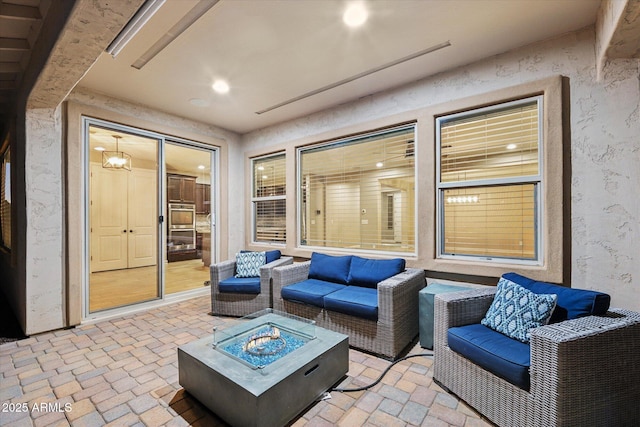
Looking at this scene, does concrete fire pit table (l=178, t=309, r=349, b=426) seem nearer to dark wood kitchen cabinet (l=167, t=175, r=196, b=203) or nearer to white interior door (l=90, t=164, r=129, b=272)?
dark wood kitchen cabinet (l=167, t=175, r=196, b=203)

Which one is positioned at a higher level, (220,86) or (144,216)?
(220,86)

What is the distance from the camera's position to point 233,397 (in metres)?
1.54

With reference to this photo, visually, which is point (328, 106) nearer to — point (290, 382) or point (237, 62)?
point (237, 62)

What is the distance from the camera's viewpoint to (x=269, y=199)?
457 centimetres

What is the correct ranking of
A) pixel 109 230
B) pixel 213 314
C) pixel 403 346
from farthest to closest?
pixel 109 230 < pixel 213 314 < pixel 403 346

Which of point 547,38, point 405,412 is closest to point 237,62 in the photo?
point 547,38

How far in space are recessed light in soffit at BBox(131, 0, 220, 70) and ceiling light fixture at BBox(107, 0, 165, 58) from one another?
0.30 meters

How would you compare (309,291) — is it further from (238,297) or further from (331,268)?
(238,297)

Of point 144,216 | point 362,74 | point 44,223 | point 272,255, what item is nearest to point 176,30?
point 362,74

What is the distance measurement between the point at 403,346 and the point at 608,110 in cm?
247

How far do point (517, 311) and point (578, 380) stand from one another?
0.44 meters

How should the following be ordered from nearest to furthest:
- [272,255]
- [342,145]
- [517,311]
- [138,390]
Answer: [517,311]
[138,390]
[342,145]
[272,255]

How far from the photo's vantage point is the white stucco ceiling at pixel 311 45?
1.98 metres

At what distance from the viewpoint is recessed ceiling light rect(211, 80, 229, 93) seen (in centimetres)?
306
